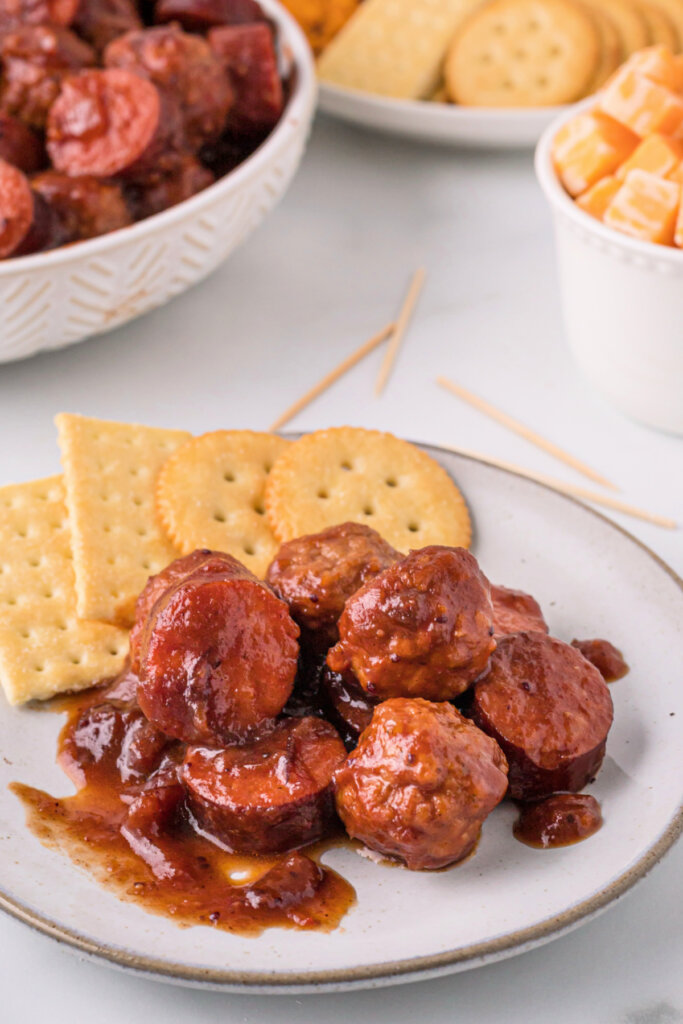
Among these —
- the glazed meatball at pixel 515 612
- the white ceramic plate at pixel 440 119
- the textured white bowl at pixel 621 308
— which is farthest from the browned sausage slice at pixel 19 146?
the glazed meatball at pixel 515 612

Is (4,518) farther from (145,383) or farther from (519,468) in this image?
(519,468)

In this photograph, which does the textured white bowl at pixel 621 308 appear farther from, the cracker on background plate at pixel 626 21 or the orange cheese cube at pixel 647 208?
the cracker on background plate at pixel 626 21

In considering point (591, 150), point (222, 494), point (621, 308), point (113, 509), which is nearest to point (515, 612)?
point (222, 494)

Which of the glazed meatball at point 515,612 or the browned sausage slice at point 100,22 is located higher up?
the browned sausage slice at point 100,22

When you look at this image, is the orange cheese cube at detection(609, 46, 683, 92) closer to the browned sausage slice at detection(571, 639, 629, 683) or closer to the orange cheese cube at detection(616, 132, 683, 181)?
the orange cheese cube at detection(616, 132, 683, 181)

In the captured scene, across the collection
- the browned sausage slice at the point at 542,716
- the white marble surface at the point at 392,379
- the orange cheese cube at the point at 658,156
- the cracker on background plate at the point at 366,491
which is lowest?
the white marble surface at the point at 392,379

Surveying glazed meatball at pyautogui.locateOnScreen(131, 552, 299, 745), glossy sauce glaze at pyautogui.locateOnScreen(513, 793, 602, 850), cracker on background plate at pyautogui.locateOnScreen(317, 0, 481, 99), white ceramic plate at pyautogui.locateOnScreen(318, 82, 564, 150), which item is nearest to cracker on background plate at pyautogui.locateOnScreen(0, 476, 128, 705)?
glazed meatball at pyautogui.locateOnScreen(131, 552, 299, 745)

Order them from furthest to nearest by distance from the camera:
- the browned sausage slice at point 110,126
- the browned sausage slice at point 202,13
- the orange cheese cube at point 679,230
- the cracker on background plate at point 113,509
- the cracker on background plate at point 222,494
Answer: the browned sausage slice at point 202,13 → the browned sausage slice at point 110,126 → the orange cheese cube at point 679,230 → the cracker on background plate at point 222,494 → the cracker on background plate at point 113,509
